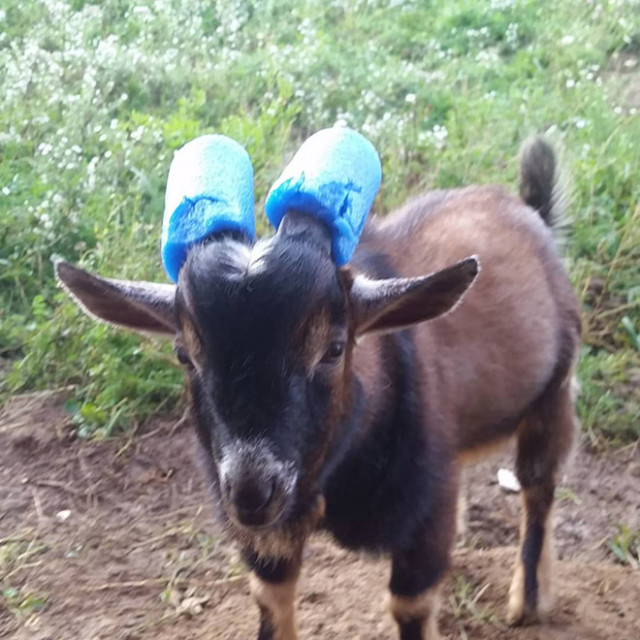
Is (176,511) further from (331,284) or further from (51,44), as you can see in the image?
(51,44)

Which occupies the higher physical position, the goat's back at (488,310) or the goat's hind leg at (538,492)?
the goat's back at (488,310)

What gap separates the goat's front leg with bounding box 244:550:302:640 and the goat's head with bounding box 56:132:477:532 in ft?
1.33

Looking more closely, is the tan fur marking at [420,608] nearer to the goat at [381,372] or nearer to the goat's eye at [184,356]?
the goat at [381,372]

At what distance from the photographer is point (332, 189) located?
254cm

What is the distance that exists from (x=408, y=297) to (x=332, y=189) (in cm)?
33

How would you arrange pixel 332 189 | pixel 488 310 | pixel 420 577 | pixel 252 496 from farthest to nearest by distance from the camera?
pixel 488 310
pixel 420 577
pixel 332 189
pixel 252 496

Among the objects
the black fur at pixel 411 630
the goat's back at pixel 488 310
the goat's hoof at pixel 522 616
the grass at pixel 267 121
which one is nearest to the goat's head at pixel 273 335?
the goat's back at pixel 488 310

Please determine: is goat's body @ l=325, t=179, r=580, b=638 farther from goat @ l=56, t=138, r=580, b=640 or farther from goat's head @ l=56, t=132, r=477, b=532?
goat's head @ l=56, t=132, r=477, b=532

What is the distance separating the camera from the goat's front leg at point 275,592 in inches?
114

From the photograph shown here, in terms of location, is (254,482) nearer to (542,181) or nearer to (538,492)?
(538,492)

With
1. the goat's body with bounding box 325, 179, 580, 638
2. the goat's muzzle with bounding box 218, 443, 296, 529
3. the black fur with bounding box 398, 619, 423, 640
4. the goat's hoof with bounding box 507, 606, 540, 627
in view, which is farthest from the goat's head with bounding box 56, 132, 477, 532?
the goat's hoof with bounding box 507, 606, 540, 627

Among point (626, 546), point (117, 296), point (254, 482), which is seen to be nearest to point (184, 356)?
point (117, 296)

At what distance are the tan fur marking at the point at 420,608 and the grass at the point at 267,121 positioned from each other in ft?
5.56

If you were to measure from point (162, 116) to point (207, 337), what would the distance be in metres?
4.36
